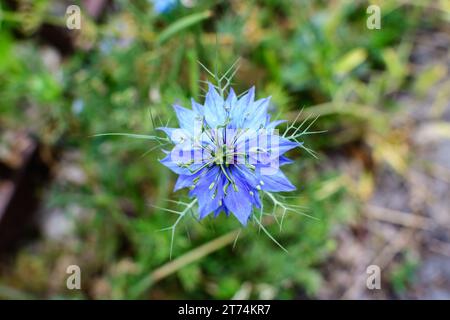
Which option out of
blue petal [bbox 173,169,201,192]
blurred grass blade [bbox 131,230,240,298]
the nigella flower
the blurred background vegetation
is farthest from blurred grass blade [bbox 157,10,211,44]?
blurred grass blade [bbox 131,230,240,298]

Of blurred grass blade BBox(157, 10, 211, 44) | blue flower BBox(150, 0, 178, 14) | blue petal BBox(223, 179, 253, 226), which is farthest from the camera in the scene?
blue flower BBox(150, 0, 178, 14)

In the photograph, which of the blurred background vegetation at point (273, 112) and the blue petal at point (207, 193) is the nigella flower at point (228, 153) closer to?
the blue petal at point (207, 193)

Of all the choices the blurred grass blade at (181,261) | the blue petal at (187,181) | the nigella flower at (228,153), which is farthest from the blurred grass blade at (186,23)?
the blurred grass blade at (181,261)

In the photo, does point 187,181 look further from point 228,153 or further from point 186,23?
point 186,23

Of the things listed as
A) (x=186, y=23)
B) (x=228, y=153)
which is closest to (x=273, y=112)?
(x=186, y=23)

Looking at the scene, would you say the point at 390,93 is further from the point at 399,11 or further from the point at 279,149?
the point at 279,149

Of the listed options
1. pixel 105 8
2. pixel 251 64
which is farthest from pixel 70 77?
pixel 251 64

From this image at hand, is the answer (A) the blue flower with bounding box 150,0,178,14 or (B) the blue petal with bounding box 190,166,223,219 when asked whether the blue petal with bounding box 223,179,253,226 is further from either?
(A) the blue flower with bounding box 150,0,178,14
